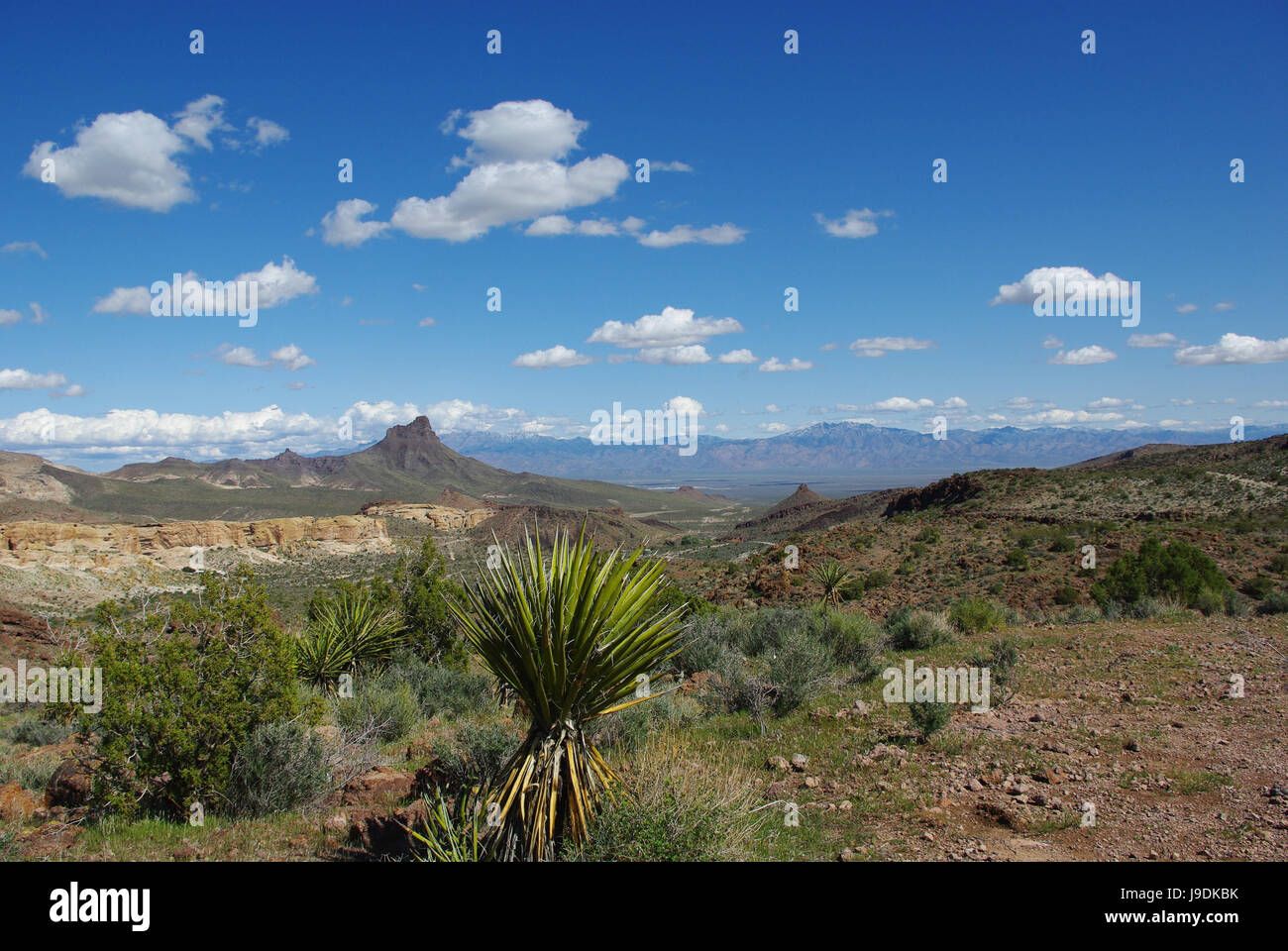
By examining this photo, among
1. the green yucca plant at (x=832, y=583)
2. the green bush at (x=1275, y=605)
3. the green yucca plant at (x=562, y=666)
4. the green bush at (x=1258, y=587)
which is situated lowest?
the green yucca plant at (x=832, y=583)

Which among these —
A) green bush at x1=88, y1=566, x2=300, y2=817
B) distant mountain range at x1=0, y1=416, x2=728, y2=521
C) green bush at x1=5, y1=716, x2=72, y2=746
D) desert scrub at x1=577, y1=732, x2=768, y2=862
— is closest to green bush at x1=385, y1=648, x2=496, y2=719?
green bush at x1=88, y1=566, x2=300, y2=817

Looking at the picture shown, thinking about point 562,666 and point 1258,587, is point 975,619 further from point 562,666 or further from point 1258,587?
point 562,666

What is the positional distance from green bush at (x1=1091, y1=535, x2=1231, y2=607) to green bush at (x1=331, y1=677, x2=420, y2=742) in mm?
17730

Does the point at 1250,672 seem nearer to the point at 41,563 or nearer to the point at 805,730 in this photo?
the point at 805,730

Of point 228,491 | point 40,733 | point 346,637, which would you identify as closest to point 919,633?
point 346,637

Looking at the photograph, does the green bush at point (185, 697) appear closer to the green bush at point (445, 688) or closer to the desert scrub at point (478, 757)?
the desert scrub at point (478, 757)

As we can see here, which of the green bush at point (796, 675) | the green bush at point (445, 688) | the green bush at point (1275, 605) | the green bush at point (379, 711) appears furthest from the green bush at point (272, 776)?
the green bush at point (1275, 605)

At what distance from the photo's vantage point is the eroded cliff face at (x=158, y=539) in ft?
143

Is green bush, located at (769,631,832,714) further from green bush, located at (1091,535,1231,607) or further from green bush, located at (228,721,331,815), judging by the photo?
green bush, located at (1091,535,1231,607)

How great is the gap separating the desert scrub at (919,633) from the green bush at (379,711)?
9.92 meters
